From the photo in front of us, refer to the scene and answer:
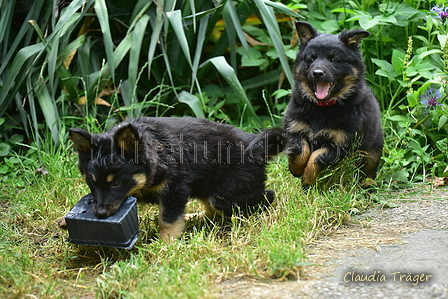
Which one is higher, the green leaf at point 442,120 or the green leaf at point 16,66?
the green leaf at point 16,66

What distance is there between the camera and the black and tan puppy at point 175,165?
312 centimetres

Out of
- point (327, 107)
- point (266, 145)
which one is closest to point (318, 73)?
point (327, 107)

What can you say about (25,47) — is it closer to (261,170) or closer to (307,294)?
(261,170)

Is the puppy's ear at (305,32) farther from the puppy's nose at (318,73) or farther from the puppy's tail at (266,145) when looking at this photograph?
the puppy's tail at (266,145)

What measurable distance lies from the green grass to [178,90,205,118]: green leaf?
0.92 meters

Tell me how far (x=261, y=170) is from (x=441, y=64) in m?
2.17

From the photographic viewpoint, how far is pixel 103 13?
4801 millimetres

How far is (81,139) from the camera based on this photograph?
124 inches

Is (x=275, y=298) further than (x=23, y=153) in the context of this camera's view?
No

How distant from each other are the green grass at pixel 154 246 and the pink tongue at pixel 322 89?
1.88 ft

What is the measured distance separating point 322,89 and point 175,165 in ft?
4.24

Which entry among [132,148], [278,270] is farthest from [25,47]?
[278,270]

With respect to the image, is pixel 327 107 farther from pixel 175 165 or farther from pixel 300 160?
pixel 175 165

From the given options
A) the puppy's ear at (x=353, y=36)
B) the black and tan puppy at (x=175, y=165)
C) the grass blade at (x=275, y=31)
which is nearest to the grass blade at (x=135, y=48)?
the grass blade at (x=275, y=31)
